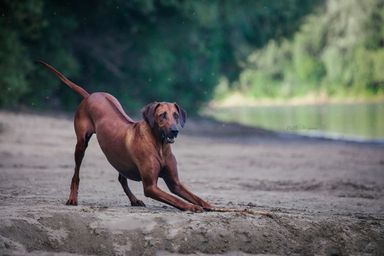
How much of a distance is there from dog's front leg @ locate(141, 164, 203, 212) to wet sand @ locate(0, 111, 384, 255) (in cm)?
14

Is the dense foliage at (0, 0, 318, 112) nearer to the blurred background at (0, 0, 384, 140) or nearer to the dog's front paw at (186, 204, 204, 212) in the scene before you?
the blurred background at (0, 0, 384, 140)

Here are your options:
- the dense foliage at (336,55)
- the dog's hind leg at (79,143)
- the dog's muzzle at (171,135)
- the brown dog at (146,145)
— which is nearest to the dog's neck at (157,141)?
the brown dog at (146,145)

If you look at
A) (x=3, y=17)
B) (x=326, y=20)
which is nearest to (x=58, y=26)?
(x=3, y=17)

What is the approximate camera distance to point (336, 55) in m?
48.8

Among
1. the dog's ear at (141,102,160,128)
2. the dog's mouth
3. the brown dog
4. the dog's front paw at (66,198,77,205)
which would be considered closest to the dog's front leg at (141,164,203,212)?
the brown dog

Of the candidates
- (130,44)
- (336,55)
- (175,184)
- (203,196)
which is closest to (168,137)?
(175,184)

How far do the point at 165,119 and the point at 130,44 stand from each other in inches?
737

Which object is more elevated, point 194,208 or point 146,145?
point 146,145

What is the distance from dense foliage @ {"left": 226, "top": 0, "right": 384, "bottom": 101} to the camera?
159 feet

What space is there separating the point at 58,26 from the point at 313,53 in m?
32.1

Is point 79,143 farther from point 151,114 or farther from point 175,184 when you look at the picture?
point 175,184

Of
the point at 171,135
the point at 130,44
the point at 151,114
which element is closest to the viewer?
the point at 171,135

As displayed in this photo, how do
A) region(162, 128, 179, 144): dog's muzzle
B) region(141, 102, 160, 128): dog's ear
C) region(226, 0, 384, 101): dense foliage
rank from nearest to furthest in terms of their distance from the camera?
region(162, 128, 179, 144): dog's muzzle
region(141, 102, 160, 128): dog's ear
region(226, 0, 384, 101): dense foliage

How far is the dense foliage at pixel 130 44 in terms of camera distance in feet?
70.6
